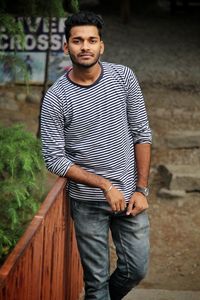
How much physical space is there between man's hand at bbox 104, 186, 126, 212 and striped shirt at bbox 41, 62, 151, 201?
0.34ft

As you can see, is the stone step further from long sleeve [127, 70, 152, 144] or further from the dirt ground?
long sleeve [127, 70, 152, 144]

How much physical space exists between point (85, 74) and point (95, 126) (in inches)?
11.9

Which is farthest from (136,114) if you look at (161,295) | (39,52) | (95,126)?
(39,52)

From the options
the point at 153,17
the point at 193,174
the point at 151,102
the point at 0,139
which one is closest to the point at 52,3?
the point at 0,139

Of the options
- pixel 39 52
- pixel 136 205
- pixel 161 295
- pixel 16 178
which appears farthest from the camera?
pixel 39 52

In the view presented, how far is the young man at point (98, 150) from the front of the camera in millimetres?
3635

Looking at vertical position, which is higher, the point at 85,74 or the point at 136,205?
the point at 85,74

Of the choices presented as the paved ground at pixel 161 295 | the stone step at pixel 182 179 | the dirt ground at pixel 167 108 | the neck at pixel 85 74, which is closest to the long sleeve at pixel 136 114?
the neck at pixel 85 74

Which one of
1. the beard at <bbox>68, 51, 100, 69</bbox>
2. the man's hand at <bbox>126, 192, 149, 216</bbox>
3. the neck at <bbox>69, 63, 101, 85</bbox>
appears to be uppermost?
the beard at <bbox>68, 51, 100, 69</bbox>

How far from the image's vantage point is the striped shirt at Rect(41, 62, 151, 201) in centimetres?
363

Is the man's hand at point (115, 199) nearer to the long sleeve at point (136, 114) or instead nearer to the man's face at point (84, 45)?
the long sleeve at point (136, 114)

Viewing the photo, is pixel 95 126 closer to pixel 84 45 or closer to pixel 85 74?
pixel 85 74

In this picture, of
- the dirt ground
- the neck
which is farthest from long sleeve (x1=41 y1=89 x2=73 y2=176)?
the dirt ground

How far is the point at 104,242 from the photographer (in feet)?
12.8
